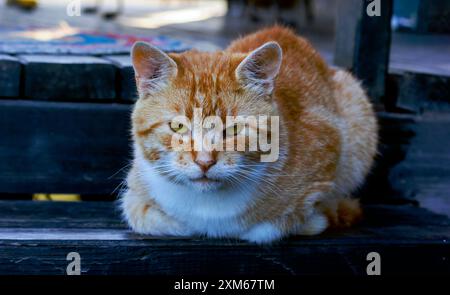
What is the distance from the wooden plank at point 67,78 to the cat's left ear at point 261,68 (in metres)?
1.09

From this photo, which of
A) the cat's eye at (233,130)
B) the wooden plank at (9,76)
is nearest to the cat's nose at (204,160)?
the cat's eye at (233,130)

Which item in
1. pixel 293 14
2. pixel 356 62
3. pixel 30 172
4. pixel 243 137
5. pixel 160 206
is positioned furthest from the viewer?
pixel 293 14

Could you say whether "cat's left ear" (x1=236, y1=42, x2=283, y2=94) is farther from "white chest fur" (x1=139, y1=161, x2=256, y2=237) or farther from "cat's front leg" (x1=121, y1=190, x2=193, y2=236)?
"cat's front leg" (x1=121, y1=190, x2=193, y2=236)

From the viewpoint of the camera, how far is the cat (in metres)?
2.51

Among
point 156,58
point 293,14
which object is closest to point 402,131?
point 156,58

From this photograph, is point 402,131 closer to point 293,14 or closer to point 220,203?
point 220,203

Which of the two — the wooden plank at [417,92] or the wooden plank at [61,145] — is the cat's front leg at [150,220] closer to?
the wooden plank at [61,145]

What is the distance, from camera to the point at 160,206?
2742 millimetres

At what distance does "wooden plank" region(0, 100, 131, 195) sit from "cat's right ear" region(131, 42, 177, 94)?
897 millimetres

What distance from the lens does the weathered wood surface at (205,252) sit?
2.74m

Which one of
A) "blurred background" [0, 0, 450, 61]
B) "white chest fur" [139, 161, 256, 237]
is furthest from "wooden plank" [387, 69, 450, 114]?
"white chest fur" [139, 161, 256, 237]

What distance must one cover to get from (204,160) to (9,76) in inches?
54.2

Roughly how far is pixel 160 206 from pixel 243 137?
17.1 inches

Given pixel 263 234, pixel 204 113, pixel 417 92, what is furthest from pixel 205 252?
pixel 417 92
